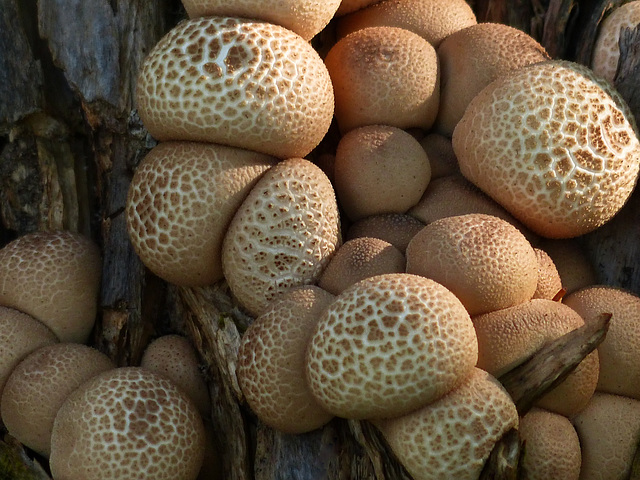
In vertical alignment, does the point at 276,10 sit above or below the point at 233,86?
above

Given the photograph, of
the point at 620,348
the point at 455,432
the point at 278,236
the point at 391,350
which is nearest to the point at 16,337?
the point at 278,236

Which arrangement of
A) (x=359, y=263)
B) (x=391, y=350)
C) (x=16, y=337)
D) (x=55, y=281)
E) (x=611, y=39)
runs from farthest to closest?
(x=611, y=39) < (x=55, y=281) < (x=16, y=337) < (x=359, y=263) < (x=391, y=350)

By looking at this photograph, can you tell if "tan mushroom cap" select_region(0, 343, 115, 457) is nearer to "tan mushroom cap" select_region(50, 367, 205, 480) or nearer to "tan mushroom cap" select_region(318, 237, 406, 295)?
"tan mushroom cap" select_region(50, 367, 205, 480)

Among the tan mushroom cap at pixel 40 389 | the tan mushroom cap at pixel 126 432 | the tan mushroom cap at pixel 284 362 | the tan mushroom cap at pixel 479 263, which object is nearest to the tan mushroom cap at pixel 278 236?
the tan mushroom cap at pixel 284 362

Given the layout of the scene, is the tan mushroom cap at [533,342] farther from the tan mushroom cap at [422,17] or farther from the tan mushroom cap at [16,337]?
the tan mushroom cap at [16,337]

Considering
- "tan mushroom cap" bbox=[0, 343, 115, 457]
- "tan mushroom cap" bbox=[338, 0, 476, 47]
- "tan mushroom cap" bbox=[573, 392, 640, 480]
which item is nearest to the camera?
"tan mushroom cap" bbox=[573, 392, 640, 480]

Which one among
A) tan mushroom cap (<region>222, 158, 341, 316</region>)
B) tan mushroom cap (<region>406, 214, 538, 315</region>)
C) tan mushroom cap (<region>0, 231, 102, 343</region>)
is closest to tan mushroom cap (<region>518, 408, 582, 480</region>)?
tan mushroom cap (<region>406, 214, 538, 315</region>)

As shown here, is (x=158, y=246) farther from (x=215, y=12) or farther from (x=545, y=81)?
(x=545, y=81)

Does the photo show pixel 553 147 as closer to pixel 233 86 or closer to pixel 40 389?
pixel 233 86
